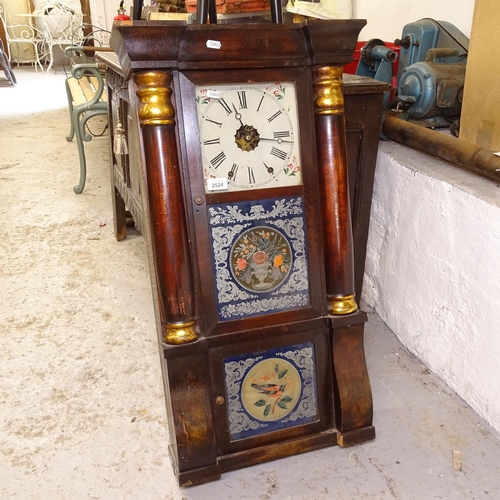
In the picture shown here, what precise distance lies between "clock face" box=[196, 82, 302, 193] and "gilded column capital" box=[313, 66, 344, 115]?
65 millimetres

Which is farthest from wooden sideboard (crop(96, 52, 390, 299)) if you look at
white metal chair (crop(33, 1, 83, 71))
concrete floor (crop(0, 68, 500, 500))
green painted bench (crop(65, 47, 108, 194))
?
white metal chair (crop(33, 1, 83, 71))

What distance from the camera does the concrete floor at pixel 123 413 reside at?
147 cm

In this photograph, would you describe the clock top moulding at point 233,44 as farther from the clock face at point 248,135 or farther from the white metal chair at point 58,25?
the white metal chair at point 58,25

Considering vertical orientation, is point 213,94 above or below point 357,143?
above

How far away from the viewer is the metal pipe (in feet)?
5.47

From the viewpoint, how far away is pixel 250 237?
1.45m

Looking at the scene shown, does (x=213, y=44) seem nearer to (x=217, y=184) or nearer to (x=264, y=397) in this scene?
(x=217, y=184)

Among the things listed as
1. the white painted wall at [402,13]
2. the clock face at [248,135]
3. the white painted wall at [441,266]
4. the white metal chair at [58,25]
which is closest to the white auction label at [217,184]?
the clock face at [248,135]

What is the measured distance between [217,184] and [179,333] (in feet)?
1.28

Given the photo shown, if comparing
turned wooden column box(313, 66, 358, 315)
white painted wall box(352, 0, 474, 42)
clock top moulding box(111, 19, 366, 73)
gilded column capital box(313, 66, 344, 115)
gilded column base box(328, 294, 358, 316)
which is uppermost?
white painted wall box(352, 0, 474, 42)

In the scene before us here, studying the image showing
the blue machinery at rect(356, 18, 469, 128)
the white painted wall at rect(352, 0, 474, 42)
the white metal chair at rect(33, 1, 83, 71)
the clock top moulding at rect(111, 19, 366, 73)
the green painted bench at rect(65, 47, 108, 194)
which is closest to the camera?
the clock top moulding at rect(111, 19, 366, 73)

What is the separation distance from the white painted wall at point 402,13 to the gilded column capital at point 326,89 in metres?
1.24

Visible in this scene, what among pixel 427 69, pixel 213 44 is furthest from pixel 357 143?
pixel 213 44

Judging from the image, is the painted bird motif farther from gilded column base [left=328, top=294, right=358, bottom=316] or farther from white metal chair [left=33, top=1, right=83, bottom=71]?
white metal chair [left=33, top=1, right=83, bottom=71]
